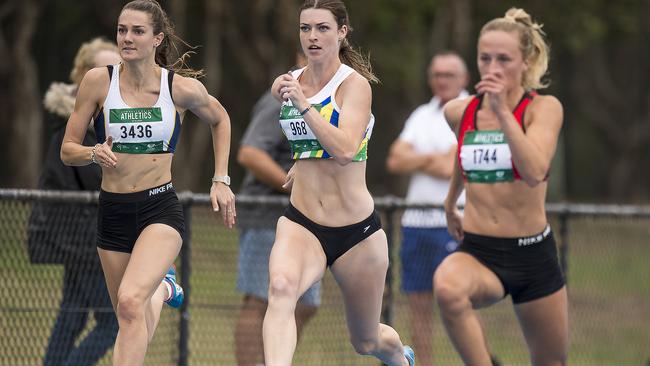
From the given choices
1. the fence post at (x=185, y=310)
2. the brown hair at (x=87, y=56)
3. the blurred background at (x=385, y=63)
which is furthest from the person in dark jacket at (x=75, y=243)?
the blurred background at (x=385, y=63)

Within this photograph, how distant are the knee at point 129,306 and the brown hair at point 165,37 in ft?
4.57

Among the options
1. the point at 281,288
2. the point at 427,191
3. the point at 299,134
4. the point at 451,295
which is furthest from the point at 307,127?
the point at 427,191

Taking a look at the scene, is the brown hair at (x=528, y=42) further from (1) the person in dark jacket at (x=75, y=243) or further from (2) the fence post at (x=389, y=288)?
(1) the person in dark jacket at (x=75, y=243)

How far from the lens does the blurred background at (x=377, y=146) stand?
891 cm

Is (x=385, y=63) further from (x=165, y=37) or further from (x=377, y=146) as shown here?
(x=165, y=37)

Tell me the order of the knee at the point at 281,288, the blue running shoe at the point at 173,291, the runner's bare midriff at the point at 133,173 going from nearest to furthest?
the knee at the point at 281,288 < the runner's bare midriff at the point at 133,173 < the blue running shoe at the point at 173,291

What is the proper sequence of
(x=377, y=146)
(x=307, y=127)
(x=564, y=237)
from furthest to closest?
1. (x=377, y=146)
2. (x=564, y=237)
3. (x=307, y=127)

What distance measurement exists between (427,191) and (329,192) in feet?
12.1

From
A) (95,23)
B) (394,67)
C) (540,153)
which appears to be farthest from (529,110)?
Result: (394,67)

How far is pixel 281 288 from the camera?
21.5 feet

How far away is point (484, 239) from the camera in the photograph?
301 inches

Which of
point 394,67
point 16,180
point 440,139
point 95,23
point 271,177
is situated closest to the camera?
point 271,177

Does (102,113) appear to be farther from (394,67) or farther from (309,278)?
(394,67)

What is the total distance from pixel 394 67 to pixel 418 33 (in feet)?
3.68
